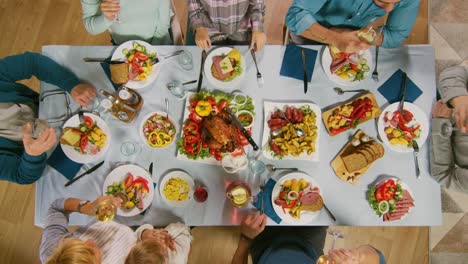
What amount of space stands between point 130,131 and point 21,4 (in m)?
2.27

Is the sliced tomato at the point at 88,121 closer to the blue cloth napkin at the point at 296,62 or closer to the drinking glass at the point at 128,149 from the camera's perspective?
the drinking glass at the point at 128,149

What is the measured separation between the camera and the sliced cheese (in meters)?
1.91

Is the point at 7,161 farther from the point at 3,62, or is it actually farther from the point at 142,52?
the point at 142,52

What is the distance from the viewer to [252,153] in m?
1.91

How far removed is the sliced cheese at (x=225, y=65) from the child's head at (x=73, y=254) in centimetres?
114

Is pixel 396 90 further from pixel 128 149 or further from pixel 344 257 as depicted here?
pixel 128 149

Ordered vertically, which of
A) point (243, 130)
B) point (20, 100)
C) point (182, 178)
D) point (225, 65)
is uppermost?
point (225, 65)

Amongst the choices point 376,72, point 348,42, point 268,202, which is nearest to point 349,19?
point 348,42

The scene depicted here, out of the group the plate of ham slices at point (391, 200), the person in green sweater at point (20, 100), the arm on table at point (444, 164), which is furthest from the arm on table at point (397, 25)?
the person in green sweater at point (20, 100)

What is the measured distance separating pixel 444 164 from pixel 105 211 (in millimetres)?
1847

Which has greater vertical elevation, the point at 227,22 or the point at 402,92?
the point at 227,22

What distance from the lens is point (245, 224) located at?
6.07 ft

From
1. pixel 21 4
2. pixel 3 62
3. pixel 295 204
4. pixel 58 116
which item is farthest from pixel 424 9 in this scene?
pixel 21 4

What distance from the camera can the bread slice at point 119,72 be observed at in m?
1.90
